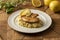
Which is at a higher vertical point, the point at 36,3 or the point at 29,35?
the point at 36,3

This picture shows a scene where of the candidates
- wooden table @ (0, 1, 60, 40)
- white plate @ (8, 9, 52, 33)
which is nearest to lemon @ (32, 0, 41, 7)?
white plate @ (8, 9, 52, 33)

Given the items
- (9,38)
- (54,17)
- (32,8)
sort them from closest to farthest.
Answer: (9,38)
(54,17)
(32,8)

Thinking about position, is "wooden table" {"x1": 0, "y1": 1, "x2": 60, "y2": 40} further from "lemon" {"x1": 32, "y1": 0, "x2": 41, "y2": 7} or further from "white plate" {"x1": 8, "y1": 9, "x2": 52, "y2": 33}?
"lemon" {"x1": 32, "y1": 0, "x2": 41, "y2": 7}

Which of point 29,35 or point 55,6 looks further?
point 55,6

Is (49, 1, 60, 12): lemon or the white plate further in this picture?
(49, 1, 60, 12): lemon

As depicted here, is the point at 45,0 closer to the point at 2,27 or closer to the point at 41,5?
the point at 41,5

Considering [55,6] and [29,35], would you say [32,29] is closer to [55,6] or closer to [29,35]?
[29,35]

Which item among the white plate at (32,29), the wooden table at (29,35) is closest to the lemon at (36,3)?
the white plate at (32,29)

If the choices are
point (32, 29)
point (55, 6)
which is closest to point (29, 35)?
point (32, 29)

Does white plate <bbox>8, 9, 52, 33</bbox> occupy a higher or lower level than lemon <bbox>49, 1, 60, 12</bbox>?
lower

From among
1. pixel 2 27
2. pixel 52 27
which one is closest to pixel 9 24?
pixel 2 27

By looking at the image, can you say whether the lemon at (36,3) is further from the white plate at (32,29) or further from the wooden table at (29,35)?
the wooden table at (29,35)
